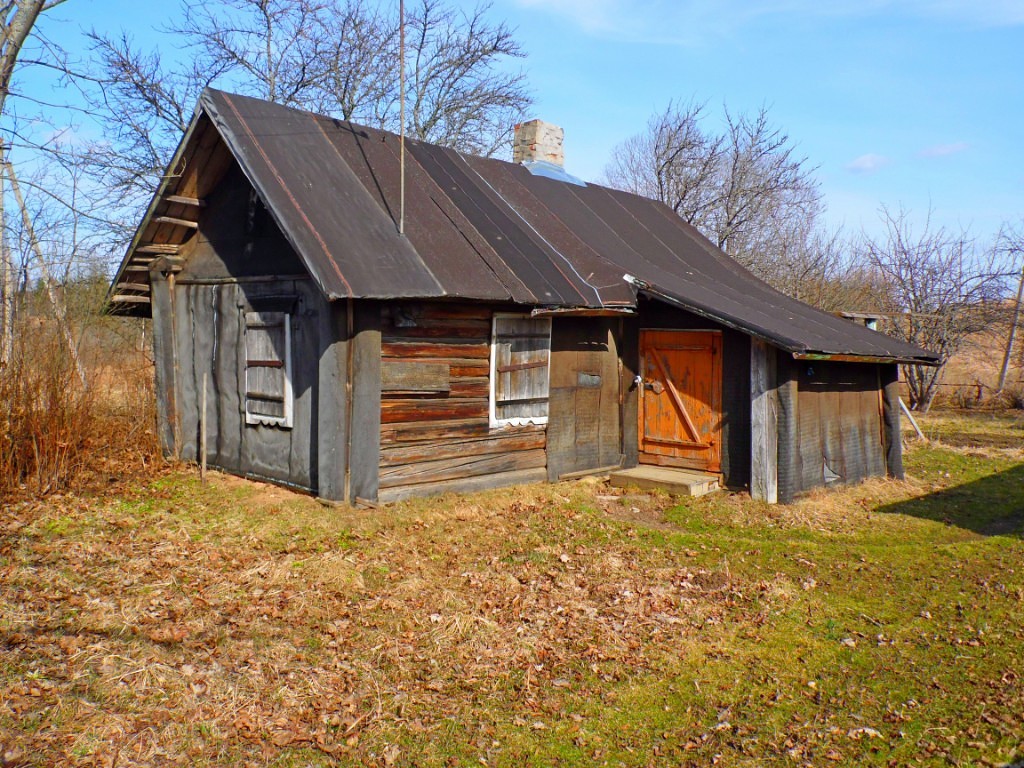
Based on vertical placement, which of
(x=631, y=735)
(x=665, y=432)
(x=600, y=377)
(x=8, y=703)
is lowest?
(x=631, y=735)

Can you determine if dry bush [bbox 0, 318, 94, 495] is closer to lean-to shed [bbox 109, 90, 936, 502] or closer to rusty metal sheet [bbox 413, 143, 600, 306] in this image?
lean-to shed [bbox 109, 90, 936, 502]

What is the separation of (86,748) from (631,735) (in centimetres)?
296

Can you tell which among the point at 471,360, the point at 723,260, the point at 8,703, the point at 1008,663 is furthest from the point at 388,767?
the point at 723,260

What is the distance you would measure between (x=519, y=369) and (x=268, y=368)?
312 cm

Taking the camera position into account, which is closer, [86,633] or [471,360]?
[86,633]

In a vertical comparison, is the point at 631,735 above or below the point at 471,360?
below

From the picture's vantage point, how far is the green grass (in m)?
4.53

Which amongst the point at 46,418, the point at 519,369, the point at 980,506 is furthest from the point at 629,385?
the point at 46,418

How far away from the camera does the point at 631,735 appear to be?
4.66m

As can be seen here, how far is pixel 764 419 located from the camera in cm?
1032

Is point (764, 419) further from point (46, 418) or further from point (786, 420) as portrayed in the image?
point (46, 418)

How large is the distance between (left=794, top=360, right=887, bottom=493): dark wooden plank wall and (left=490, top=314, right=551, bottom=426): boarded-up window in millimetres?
3348

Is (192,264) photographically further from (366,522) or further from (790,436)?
(790,436)

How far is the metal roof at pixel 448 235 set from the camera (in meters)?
8.84
